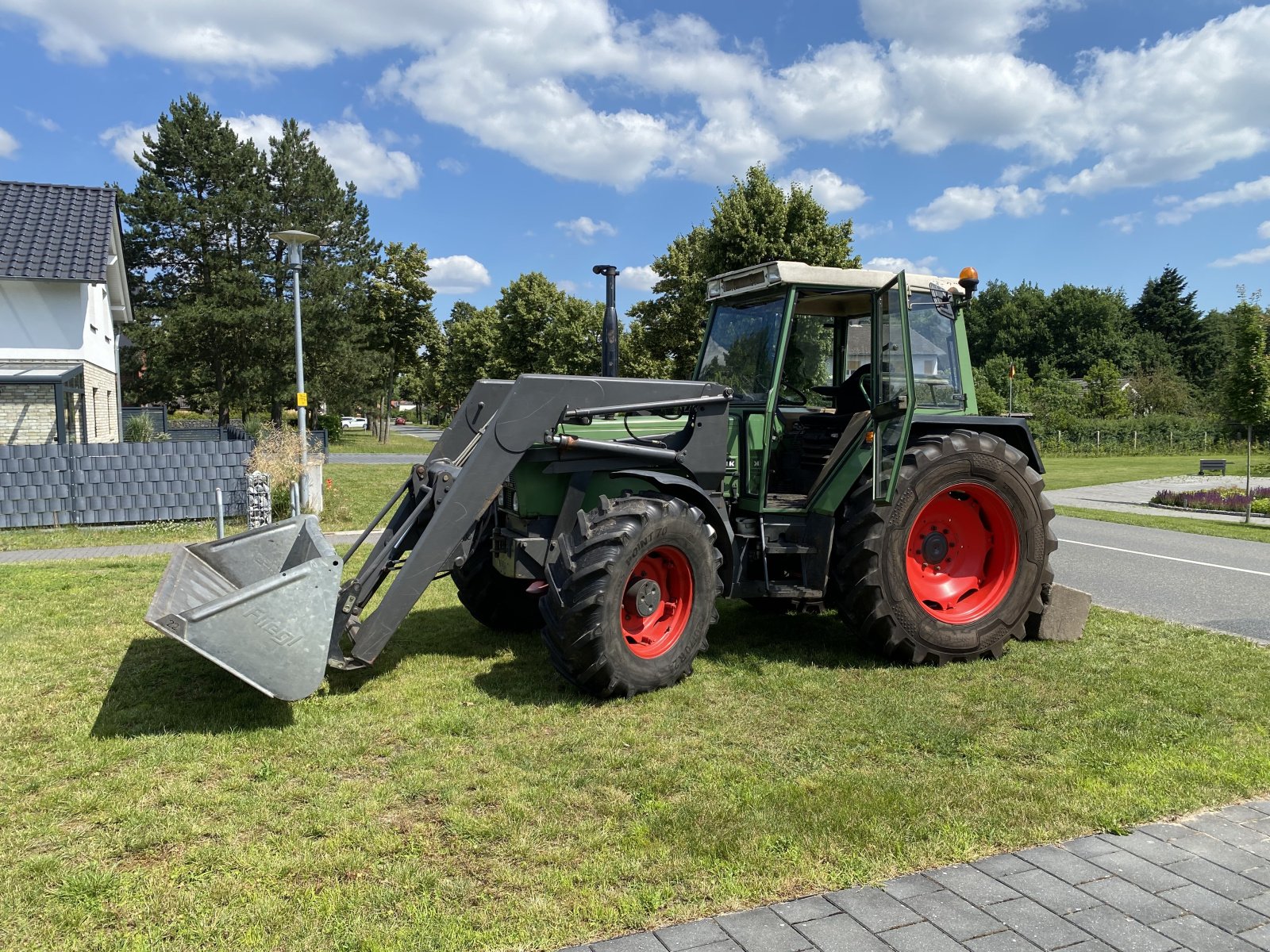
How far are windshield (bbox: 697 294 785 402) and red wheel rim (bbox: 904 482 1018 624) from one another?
1443 millimetres

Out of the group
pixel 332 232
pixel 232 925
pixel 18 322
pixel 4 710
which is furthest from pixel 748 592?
pixel 332 232

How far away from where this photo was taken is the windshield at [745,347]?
6.03 meters

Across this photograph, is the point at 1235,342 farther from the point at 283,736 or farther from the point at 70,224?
the point at 70,224

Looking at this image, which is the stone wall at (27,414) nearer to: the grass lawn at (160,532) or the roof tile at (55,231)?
the roof tile at (55,231)

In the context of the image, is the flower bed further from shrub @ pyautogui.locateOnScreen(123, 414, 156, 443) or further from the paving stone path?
shrub @ pyautogui.locateOnScreen(123, 414, 156, 443)

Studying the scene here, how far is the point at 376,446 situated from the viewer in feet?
140

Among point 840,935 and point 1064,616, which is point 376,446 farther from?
point 840,935

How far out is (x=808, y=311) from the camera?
6305mm

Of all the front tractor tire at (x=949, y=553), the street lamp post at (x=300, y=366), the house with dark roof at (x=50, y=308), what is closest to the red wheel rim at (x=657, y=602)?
the front tractor tire at (x=949, y=553)

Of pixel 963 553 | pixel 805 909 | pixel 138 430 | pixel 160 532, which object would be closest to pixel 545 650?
pixel 963 553

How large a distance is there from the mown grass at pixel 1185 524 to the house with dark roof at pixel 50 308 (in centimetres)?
1791

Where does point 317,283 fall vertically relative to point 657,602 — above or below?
above

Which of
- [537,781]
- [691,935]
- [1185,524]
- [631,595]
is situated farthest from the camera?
[1185,524]

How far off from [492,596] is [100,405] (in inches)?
679
